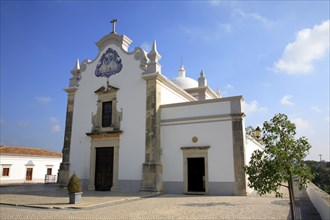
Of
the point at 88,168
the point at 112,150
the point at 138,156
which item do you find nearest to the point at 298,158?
the point at 138,156

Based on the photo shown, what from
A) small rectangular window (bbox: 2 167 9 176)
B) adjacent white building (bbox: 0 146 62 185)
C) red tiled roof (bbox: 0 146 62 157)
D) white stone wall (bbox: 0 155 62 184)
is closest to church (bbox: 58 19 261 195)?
adjacent white building (bbox: 0 146 62 185)

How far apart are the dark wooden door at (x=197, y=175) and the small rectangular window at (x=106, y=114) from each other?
242 inches

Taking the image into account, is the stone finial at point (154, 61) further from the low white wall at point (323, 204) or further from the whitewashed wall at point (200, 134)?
the low white wall at point (323, 204)

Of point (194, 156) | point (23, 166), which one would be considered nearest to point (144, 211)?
point (194, 156)

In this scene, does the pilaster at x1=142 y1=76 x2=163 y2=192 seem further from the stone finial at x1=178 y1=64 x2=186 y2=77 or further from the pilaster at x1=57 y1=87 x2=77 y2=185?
the stone finial at x1=178 y1=64 x2=186 y2=77

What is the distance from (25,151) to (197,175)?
27.8m

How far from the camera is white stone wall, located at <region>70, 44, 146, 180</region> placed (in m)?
15.9

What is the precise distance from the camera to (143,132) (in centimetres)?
1580

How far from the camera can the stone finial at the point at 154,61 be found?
53.6 ft

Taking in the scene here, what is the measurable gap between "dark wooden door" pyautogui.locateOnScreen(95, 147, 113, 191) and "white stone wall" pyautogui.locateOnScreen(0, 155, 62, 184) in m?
20.0

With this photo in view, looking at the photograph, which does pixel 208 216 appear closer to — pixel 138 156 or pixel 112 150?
pixel 138 156

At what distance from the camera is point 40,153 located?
3594cm

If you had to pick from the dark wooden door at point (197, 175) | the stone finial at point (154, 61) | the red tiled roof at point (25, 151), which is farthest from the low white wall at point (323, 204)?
the red tiled roof at point (25, 151)

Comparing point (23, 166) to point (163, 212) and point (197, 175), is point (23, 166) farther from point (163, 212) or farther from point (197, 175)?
point (163, 212)
